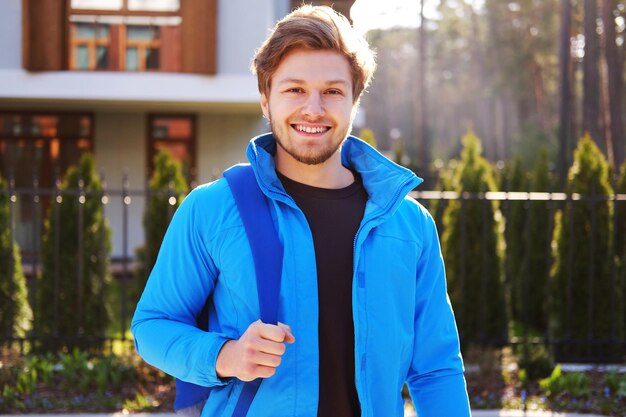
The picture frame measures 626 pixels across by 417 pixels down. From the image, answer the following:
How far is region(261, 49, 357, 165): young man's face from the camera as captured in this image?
2.15 metres

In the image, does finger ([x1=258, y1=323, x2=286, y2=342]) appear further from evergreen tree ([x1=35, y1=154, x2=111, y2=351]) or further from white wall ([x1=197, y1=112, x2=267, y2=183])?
white wall ([x1=197, y1=112, x2=267, y2=183])

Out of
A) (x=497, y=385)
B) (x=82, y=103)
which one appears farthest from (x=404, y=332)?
(x=82, y=103)

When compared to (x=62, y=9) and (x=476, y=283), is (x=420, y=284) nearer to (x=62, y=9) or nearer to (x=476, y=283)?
(x=476, y=283)

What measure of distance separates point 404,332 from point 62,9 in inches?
471

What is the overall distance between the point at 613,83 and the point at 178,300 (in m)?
21.2

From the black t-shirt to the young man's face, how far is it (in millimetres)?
139

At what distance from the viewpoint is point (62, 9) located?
1297 cm

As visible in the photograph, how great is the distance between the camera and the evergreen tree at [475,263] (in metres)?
7.89

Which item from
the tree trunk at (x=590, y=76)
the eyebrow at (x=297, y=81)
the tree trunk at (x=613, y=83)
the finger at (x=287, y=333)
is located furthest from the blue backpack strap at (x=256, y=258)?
the tree trunk at (x=613, y=83)

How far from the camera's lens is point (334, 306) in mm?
2088

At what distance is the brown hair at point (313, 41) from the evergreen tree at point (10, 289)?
6.08 metres

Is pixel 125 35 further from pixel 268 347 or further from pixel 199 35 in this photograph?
pixel 268 347

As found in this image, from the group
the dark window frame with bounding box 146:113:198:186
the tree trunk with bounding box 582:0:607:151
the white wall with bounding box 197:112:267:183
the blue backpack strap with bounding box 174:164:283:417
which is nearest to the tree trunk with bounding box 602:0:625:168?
the tree trunk with bounding box 582:0:607:151

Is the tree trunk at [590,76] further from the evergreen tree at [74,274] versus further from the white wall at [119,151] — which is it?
the evergreen tree at [74,274]
